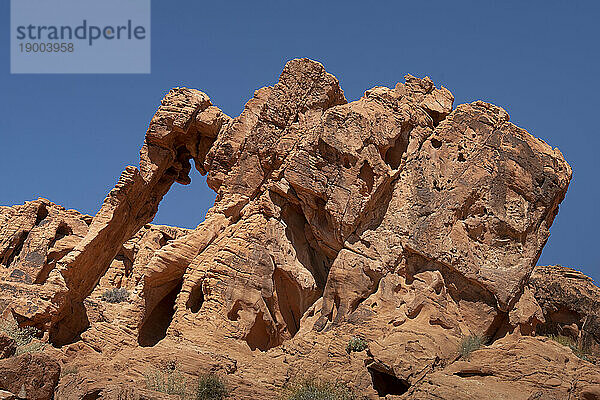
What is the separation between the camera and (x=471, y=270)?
1827 centimetres

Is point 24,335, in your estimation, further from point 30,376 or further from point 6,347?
point 30,376

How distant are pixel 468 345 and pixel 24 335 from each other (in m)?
11.5

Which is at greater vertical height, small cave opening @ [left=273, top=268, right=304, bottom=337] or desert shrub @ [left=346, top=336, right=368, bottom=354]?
small cave opening @ [left=273, top=268, right=304, bottom=337]

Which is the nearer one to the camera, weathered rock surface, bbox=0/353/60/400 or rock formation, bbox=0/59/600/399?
weathered rock surface, bbox=0/353/60/400

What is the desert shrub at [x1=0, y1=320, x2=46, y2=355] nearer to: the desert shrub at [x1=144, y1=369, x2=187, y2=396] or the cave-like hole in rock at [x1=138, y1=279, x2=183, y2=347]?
the cave-like hole in rock at [x1=138, y1=279, x2=183, y2=347]

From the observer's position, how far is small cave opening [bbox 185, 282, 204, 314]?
1917 centimetres

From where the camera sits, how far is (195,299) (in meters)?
19.5

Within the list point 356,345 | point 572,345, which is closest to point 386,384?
point 356,345

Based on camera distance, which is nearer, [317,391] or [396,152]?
[317,391]

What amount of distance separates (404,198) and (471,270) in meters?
2.89

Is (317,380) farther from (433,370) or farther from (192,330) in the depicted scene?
(192,330)

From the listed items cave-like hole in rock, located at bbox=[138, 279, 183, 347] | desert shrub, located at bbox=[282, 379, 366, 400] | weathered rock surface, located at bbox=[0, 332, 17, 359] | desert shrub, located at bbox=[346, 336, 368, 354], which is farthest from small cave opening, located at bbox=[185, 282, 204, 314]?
weathered rock surface, located at bbox=[0, 332, 17, 359]

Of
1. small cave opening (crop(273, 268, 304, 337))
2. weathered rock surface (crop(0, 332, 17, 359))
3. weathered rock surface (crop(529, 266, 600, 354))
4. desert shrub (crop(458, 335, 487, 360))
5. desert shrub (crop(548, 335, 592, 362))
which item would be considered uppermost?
weathered rock surface (crop(529, 266, 600, 354))

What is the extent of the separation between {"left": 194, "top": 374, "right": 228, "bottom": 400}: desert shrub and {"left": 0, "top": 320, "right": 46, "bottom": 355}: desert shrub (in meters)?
4.84
